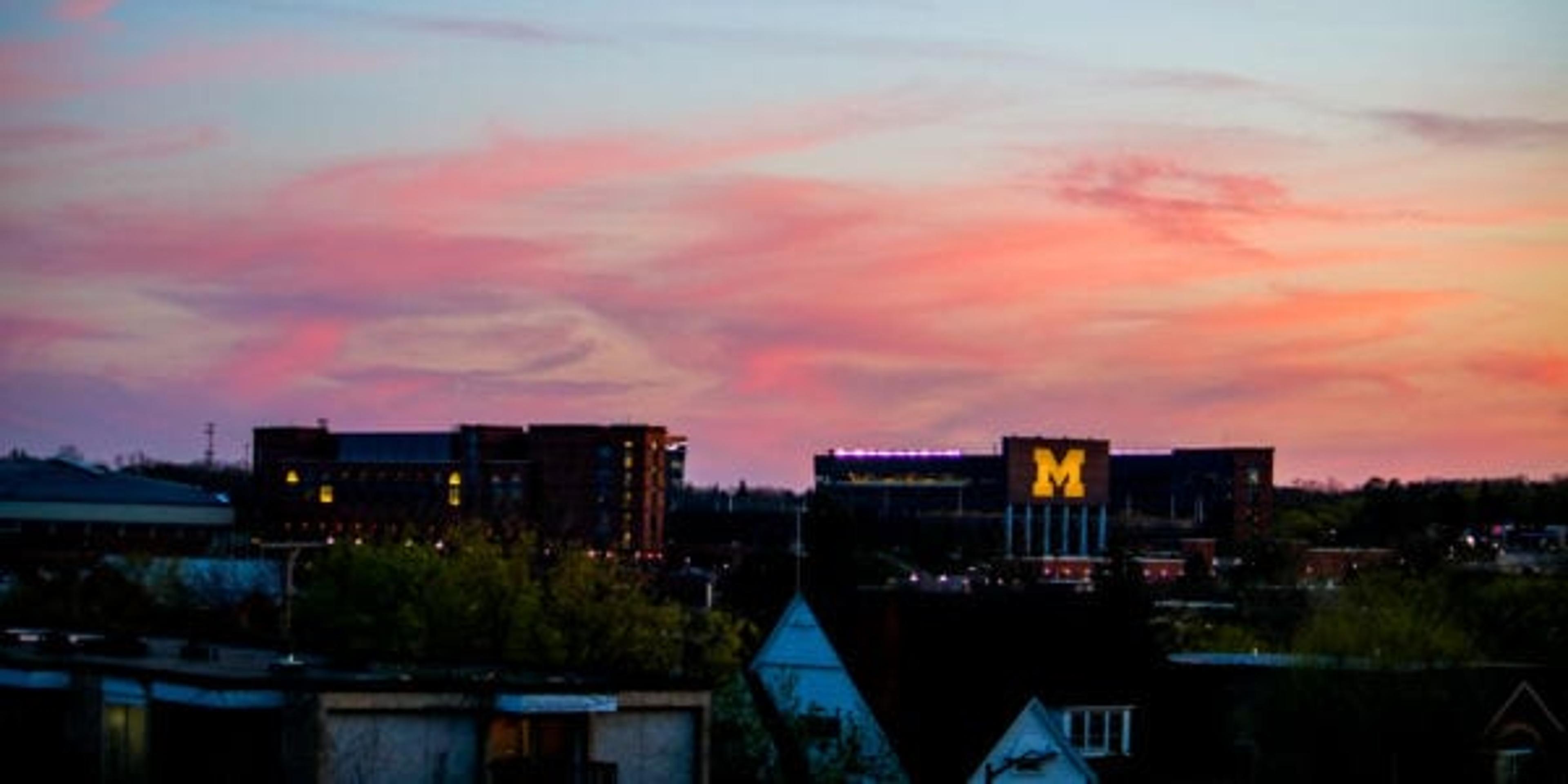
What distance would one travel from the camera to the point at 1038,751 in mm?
68188

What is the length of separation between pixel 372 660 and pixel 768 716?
16560 millimetres

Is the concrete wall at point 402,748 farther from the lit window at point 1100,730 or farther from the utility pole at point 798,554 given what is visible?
the utility pole at point 798,554

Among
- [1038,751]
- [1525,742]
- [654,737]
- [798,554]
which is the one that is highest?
[798,554]

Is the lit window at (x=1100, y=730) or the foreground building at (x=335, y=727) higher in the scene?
the foreground building at (x=335, y=727)

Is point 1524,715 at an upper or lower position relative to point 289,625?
lower

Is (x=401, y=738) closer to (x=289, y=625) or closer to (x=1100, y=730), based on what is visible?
(x=1100, y=730)

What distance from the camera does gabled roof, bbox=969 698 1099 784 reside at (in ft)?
219

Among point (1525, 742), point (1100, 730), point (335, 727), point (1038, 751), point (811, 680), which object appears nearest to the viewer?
point (335, 727)

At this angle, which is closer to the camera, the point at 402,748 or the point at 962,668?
the point at 402,748

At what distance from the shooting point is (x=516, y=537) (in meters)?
180

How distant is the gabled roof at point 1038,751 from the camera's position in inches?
2633

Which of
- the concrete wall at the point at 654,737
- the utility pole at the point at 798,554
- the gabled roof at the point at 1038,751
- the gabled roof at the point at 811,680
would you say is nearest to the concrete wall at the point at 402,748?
the concrete wall at the point at 654,737

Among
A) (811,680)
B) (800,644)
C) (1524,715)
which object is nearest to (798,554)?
(800,644)

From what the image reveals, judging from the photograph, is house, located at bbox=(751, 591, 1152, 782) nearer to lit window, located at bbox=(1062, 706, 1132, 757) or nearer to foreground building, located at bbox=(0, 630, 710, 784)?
lit window, located at bbox=(1062, 706, 1132, 757)
